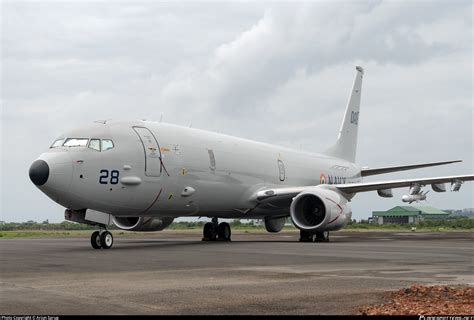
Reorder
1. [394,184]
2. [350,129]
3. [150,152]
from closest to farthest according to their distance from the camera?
[150,152], [394,184], [350,129]

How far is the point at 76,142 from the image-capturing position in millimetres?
19766

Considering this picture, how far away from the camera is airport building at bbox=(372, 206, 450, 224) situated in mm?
109306

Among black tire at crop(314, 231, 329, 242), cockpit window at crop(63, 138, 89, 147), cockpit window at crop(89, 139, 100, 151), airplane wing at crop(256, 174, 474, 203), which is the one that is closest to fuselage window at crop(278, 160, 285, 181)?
airplane wing at crop(256, 174, 474, 203)

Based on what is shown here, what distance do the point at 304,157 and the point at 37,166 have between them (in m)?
17.0

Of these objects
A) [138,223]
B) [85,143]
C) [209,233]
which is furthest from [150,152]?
[209,233]

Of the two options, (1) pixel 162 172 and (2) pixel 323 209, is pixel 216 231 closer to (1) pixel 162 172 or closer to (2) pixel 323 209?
(2) pixel 323 209

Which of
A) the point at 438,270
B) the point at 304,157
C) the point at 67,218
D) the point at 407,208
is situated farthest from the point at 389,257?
the point at 407,208

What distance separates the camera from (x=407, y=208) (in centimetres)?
11338

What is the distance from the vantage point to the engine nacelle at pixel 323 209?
79.9 ft

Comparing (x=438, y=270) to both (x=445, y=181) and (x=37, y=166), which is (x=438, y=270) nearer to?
(x=37, y=166)

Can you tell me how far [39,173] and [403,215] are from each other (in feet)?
322

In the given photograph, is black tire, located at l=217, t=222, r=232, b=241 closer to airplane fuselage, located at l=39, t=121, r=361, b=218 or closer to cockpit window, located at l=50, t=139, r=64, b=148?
airplane fuselage, located at l=39, t=121, r=361, b=218

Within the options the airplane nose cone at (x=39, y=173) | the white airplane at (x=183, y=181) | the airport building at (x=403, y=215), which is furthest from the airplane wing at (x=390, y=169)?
the airport building at (x=403, y=215)

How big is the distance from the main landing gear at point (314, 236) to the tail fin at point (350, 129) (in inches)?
489
